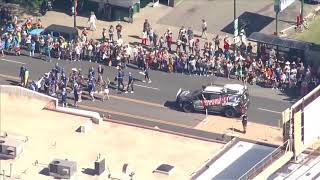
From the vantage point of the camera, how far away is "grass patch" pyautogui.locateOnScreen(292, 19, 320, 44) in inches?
2771

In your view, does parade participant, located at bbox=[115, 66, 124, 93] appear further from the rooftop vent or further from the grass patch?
the rooftop vent

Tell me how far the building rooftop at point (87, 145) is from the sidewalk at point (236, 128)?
296 inches

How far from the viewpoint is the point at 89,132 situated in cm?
4891

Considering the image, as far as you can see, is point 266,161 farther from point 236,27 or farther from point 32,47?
point 32,47

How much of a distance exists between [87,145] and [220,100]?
13.0 m

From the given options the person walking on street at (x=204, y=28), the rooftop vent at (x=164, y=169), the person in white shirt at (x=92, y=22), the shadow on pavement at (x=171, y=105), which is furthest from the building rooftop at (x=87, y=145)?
the person walking on street at (x=204, y=28)

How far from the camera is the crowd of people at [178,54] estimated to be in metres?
63.8

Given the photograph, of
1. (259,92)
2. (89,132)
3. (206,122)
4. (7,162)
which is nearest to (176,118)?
(206,122)

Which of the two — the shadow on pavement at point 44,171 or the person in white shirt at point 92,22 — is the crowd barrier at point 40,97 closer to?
the shadow on pavement at point 44,171

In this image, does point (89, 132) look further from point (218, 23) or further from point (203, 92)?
point (218, 23)

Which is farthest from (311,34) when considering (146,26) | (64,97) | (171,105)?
(64,97)

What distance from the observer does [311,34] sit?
71.2 metres

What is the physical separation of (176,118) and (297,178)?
15488 millimetres

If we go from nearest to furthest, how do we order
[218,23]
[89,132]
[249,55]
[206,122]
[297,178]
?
[297,178] < [89,132] < [206,122] < [249,55] < [218,23]
